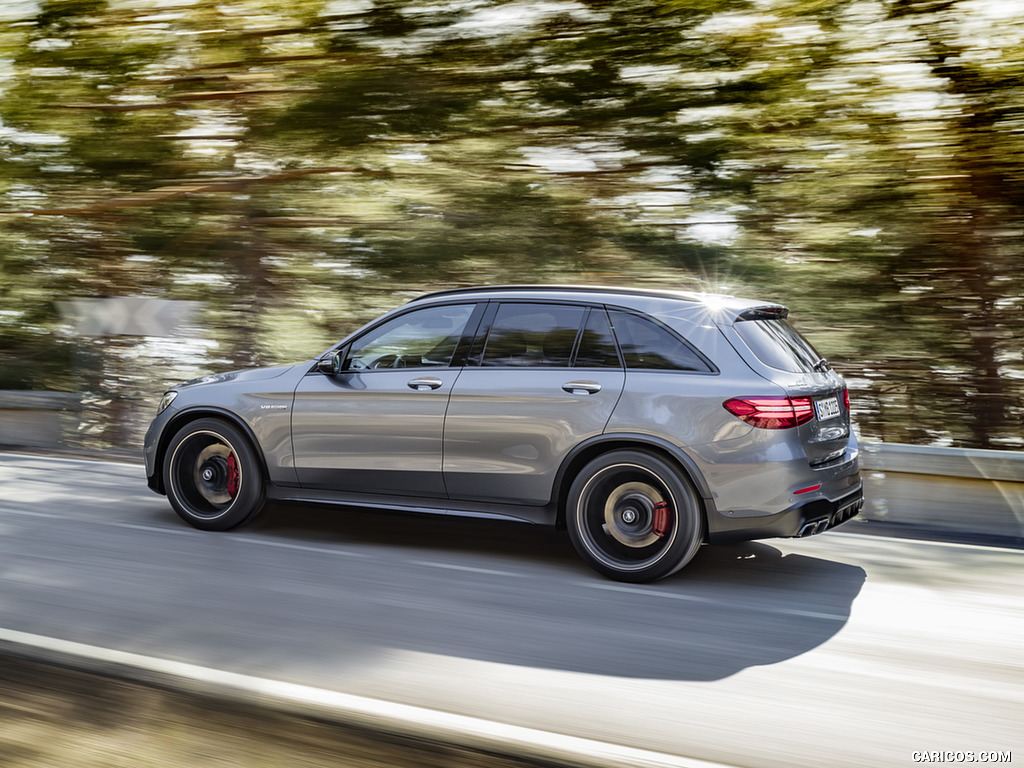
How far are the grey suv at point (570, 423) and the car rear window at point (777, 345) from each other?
0.02 metres

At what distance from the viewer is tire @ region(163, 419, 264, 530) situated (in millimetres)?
7020

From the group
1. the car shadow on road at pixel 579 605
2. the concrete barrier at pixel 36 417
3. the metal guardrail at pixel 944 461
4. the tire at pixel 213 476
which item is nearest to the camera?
the car shadow on road at pixel 579 605

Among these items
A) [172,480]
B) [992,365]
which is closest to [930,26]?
[992,365]

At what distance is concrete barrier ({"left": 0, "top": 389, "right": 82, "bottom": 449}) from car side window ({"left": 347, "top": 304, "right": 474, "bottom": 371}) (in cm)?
703

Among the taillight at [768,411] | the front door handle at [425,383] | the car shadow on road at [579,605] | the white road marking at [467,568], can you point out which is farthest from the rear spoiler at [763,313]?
the white road marking at [467,568]

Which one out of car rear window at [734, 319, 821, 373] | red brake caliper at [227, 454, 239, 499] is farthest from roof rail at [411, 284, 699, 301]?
red brake caliper at [227, 454, 239, 499]

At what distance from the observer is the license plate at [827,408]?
5.79 m

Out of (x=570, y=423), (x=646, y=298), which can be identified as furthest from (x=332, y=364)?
(x=646, y=298)

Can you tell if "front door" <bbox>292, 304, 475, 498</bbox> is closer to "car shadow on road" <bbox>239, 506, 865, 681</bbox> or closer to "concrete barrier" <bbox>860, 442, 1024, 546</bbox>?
"car shadow on road" <bbox>239, 506, 865, 681</bbox>

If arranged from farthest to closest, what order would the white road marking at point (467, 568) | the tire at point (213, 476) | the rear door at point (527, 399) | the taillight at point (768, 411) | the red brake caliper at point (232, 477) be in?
1. the red brake caliper at point (232, 477)
2. the tire at point (213, 476)
3. the white road marking at point (467, 568)
4. the rear door at point (527, 399)
5. the taillight at point (768, 411)

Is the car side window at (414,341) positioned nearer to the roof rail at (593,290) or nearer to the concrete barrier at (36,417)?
the roof rail at (593,290)

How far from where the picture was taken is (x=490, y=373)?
6.34 metres

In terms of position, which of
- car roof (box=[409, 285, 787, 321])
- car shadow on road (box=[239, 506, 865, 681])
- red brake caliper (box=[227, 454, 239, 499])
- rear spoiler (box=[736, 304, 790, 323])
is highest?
car roof (box=[409, 285, 787, 321])

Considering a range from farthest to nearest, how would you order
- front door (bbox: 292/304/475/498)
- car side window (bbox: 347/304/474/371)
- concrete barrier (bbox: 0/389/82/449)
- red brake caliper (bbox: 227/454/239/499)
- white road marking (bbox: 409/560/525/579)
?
concrete barrier (bbox: 0/389/82/449) < red brake caliper (bbox: 227/454/239/499) < car side window (bbox: 347/304/474/371) < front door (bbox: 292/304/475/498) < white road marking (bbox: 409/560/525/579)
